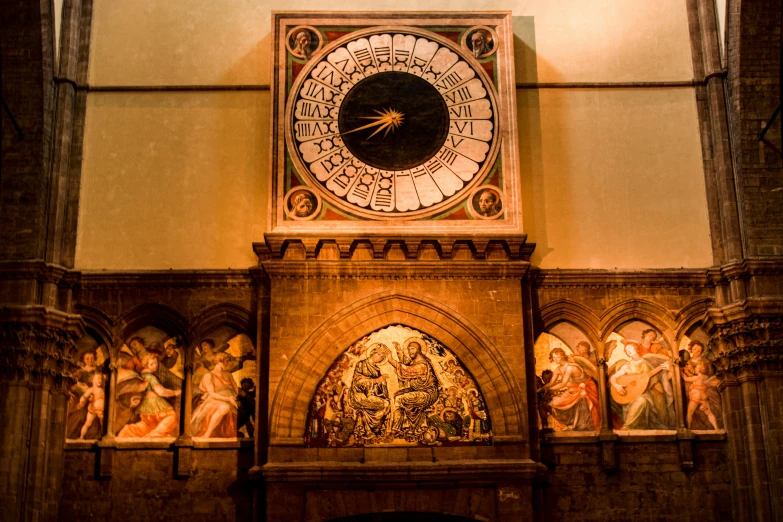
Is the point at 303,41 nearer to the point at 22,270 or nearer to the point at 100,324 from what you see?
the point at 100,324

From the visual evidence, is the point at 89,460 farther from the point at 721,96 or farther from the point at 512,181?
the point at 721,96

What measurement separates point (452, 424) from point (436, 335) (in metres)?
1.21

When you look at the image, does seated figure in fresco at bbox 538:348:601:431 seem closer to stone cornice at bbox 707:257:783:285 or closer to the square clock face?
the square clock face

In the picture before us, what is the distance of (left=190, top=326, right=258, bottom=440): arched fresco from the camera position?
18.8m

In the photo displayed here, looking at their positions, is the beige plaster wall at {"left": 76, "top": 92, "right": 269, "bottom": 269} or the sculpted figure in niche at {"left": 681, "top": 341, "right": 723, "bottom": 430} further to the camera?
the beige plaster wall at {"left": 76, "top": 92, "right": 269, "bottom": 269}

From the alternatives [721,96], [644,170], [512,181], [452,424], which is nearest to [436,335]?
[452,424]

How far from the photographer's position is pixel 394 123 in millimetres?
19641

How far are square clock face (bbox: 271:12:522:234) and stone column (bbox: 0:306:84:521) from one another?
3419mm

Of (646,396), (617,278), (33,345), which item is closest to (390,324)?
(617,278)

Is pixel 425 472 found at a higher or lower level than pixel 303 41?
lower

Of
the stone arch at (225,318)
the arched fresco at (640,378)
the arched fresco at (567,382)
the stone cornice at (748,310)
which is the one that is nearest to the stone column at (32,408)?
the stone arch at (225,318)

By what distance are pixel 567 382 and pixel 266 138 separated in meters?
5.45

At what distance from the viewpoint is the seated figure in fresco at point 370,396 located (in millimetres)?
18219

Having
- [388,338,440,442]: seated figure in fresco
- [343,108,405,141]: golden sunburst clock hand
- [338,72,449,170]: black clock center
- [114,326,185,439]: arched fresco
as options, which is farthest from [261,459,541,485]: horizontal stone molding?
[343,108,405,141]: golden sunburst clock hand
